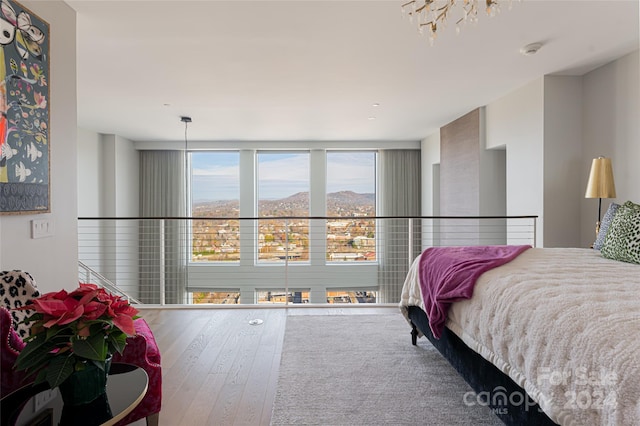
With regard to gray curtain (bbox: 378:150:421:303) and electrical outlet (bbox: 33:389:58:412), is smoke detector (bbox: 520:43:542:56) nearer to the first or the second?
electrical outlet (bbox: 33:389:58:412)

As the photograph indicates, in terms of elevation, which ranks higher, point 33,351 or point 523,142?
point 523,142

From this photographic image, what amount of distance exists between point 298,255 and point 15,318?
6.06 m

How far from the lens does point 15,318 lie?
1.63 m

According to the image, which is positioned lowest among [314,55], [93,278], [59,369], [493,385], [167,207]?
[93,278]

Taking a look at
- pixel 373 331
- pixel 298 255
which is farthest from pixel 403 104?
pixel 298 255

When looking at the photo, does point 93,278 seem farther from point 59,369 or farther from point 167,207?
point 59,369

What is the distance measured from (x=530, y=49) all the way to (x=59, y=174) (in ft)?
11.1

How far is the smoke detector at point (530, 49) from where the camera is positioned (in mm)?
2906

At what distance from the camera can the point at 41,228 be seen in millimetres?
2049

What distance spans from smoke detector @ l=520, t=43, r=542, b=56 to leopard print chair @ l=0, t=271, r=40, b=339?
3.50 metres

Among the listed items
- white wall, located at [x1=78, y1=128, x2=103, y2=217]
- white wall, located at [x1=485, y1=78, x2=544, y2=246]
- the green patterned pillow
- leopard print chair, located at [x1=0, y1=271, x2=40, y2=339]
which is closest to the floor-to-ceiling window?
white wall, located at [x1=78, y1=128, x2=103, y2=217]

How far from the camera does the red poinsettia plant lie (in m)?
1.08

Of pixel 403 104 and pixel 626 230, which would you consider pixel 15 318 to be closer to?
pixel 626 230

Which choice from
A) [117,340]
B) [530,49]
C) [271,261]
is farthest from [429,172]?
[117,340]
